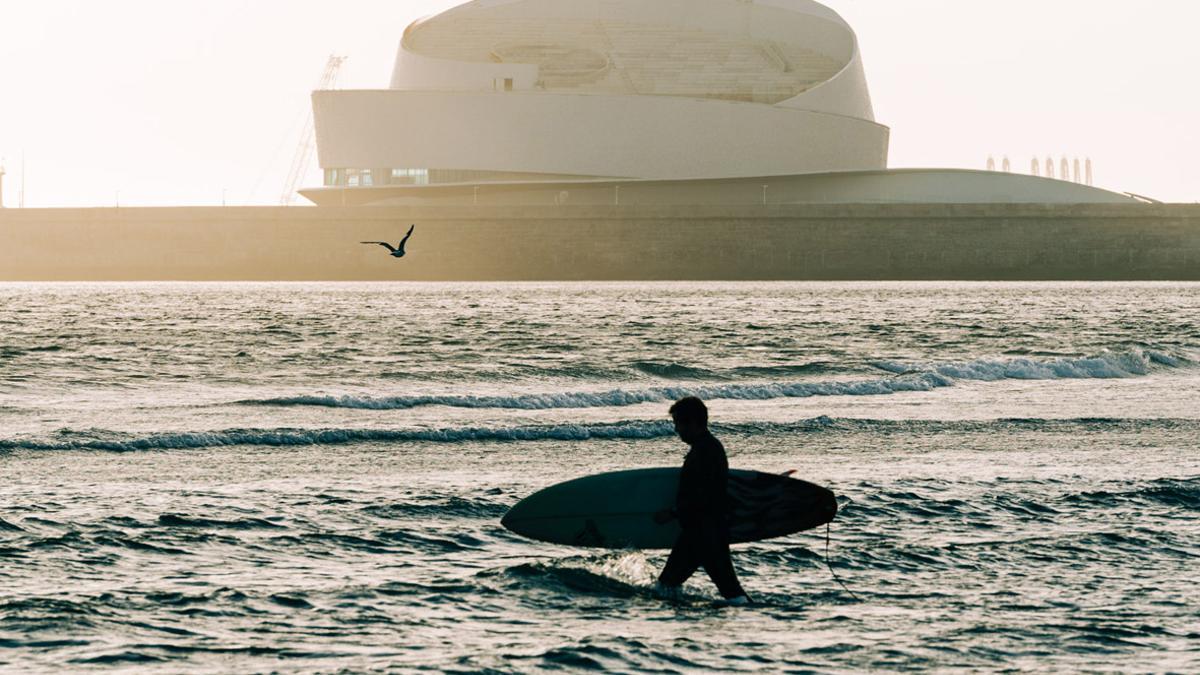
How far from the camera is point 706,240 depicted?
328 feet

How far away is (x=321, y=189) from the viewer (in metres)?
112

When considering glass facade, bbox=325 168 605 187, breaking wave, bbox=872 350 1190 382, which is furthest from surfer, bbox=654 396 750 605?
glass facade, bbox=325 168 605 187

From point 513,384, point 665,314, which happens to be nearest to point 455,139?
point 665,314

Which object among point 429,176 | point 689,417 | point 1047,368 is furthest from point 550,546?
point 429,176

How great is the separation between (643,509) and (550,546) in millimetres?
1135

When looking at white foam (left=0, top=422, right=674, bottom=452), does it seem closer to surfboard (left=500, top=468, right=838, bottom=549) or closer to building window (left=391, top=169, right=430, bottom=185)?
surfboard (left=500, top=468, right=838, bottom=549)

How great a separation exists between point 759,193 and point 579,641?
10084 cm

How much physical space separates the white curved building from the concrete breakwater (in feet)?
21.1

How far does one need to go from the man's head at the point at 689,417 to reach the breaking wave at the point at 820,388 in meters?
14.5

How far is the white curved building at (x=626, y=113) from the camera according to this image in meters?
107

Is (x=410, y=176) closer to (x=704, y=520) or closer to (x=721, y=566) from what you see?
(x=721, y=566)

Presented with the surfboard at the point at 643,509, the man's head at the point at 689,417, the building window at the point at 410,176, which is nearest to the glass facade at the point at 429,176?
the building window at the point at 410,176

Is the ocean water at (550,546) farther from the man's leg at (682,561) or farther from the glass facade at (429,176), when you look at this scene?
the glass facade at (429,176)

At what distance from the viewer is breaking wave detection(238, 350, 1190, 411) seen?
76.4 feet
